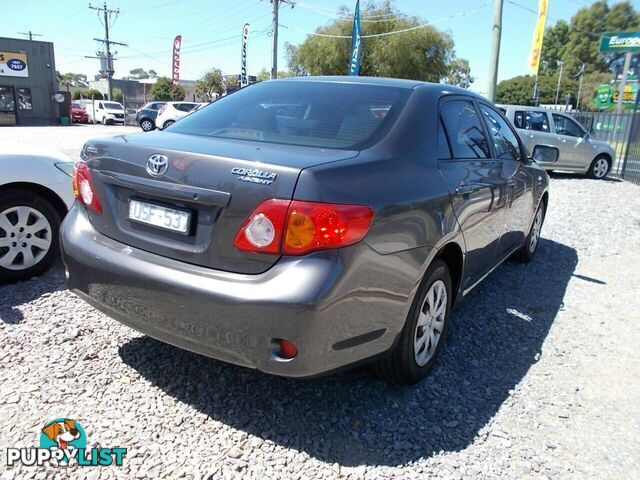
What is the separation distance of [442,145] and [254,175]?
1299 mm

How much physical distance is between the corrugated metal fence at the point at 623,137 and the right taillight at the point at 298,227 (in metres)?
13.6

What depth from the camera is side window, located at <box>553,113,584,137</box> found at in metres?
13.1

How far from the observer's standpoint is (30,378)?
2691 millimetres

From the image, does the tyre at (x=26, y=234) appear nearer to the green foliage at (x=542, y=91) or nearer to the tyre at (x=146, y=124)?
the tyre at (x=146, y=124)

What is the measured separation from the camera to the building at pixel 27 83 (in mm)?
30750

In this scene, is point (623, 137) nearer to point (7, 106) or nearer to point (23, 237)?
point (23, 237)

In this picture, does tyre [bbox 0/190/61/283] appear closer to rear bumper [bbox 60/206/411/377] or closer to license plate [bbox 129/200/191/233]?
rear bumper [bbox 60/206/411/377]

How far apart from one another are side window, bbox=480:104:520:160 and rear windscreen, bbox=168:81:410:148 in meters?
1.24

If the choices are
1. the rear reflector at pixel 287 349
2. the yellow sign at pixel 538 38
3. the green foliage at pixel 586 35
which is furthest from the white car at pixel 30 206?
the green foliage at pixel 586 35

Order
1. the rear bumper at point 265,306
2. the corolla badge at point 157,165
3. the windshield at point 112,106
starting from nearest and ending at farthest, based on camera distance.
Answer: the rear bumper at point 265,306
the corolla badge at point 157,165
the windshield at point 112,106

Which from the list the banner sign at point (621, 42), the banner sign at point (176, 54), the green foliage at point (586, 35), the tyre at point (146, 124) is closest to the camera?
the tyre at point (146, 124)

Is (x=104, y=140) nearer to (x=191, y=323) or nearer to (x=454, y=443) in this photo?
(x=191, y=323)

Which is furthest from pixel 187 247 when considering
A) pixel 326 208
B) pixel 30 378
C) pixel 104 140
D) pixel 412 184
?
pixel 30 378

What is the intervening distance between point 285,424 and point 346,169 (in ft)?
4.17
